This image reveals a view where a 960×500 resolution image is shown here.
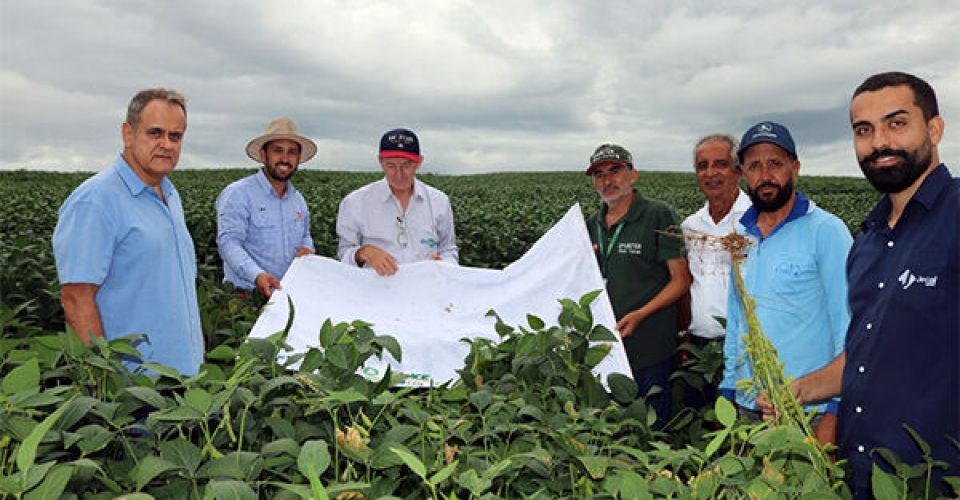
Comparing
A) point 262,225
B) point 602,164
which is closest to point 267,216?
point 262,225

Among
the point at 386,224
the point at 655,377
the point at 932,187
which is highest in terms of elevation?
the point at 932,187

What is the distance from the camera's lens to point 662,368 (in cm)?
448

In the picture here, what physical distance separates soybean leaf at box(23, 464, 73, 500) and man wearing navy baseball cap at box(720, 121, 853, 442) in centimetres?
249

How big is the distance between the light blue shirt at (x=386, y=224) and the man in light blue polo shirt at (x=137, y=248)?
176cm

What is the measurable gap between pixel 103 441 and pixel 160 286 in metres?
1.93

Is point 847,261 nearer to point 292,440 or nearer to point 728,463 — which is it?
point 728,463

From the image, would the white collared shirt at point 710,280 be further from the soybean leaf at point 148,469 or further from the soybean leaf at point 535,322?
the soybean leaf at point 148,469

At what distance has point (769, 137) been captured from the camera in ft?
11.1

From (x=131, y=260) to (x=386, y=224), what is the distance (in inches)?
86.9

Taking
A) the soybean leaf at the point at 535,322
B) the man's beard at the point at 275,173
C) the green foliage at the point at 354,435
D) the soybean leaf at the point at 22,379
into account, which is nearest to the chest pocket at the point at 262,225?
the man's beard at the point at 275,173

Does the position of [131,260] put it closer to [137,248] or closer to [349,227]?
[137,248]

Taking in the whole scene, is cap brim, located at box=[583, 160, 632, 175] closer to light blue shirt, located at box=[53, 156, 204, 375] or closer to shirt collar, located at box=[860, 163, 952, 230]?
shirt collar, located at box=[860, 163, 952, 230]

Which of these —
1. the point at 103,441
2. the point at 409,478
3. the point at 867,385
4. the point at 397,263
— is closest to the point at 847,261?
the point at 867,385

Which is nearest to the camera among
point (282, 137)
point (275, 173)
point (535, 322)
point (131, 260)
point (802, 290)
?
point (535, 322)
